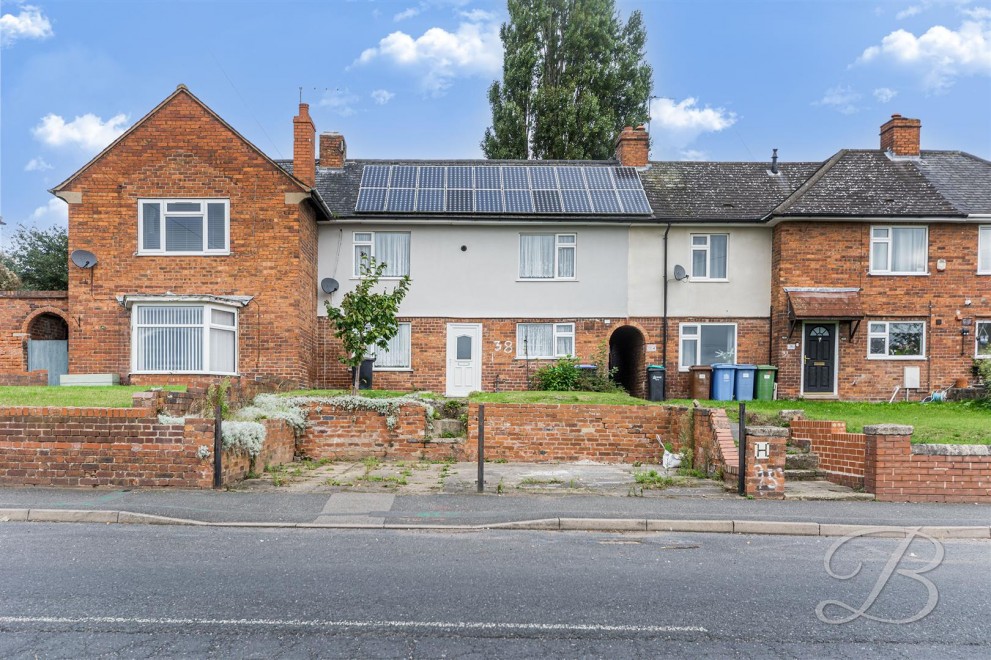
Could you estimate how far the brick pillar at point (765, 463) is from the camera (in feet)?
33.3

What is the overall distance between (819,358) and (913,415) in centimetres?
486

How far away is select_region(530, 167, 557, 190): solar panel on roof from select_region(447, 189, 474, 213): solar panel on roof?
222 cm

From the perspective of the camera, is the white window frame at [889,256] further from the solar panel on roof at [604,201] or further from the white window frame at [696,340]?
the solar panel on roof at [604,201]

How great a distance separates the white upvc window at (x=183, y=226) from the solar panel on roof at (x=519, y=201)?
7.87 metres

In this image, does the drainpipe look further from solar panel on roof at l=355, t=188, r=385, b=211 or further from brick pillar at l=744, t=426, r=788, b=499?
brick pillar at l=744, t=426, r=788, b=499

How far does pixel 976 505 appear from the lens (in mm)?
9992

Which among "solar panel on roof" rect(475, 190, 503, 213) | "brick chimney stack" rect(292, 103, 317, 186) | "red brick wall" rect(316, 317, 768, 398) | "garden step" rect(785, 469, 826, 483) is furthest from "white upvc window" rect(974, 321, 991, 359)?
"brick chimney stack" rect(292, 103, 317, 186)

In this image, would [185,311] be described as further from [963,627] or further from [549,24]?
[549,24]

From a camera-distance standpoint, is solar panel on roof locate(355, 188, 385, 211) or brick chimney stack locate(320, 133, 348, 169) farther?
brick chimney stack locate(320, 133, 348, 169)

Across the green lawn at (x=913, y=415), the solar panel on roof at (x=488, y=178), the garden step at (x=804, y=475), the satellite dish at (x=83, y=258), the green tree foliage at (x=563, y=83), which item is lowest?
the garden step at (x=804, y=475)

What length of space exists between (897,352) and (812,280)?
3.26 m

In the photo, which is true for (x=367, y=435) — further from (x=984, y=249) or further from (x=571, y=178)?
(x=984, y=249)

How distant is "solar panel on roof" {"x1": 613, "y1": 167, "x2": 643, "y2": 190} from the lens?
896 inches

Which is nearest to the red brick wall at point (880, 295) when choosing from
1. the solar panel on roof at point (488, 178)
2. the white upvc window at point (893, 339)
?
the white upvc window at point (893, 339)
